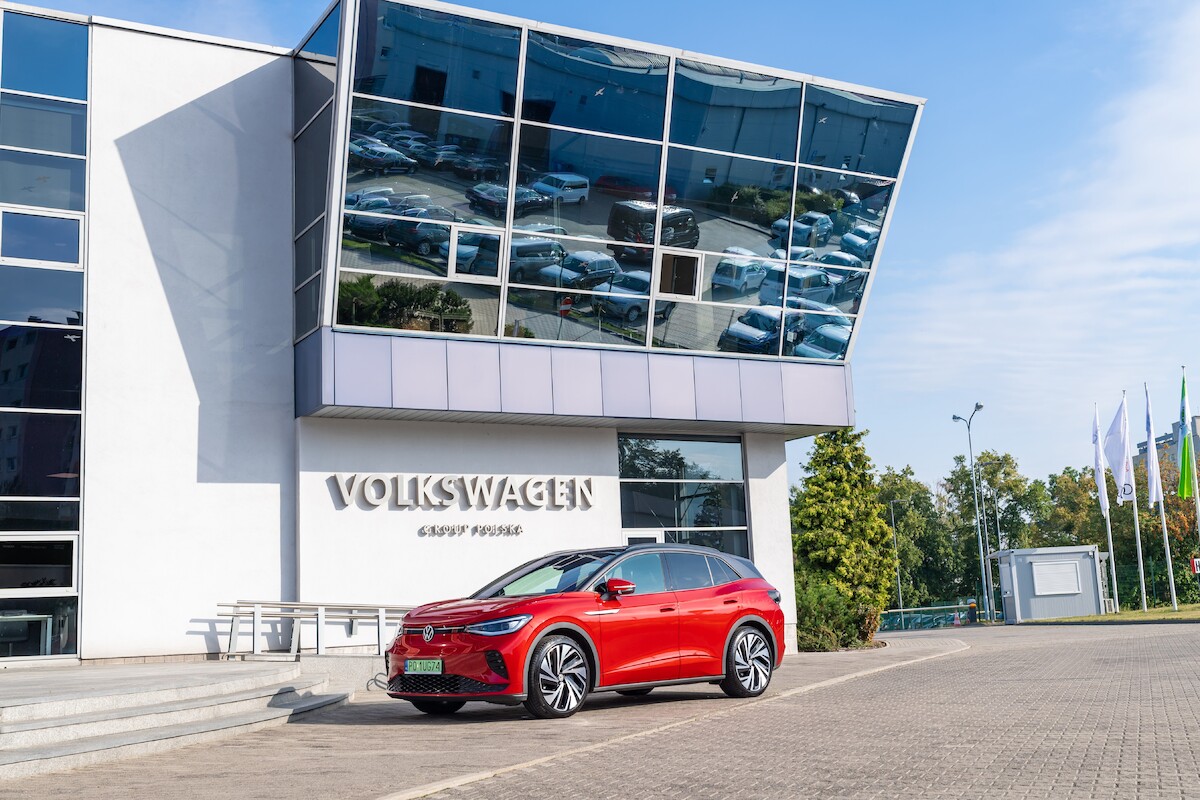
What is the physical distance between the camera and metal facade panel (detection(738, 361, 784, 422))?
77.2ft

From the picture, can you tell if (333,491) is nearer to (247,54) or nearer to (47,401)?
(47,401)

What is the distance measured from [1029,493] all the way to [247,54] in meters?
79.9

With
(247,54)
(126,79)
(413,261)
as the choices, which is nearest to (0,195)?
(126,79)

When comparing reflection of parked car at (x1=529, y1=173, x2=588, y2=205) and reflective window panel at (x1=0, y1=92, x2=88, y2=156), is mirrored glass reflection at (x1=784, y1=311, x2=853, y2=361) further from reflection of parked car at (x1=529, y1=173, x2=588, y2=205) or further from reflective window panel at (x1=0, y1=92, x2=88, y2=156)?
reflective window panel at (x1=0, y1=92, x2=88, y2=156)

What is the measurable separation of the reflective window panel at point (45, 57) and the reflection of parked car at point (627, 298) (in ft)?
30.8

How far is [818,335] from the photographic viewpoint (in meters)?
24.2

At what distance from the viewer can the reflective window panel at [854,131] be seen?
22.9 m

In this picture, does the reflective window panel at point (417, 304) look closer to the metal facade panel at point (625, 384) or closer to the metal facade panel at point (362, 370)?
the metal facade panel at point (362, 370)

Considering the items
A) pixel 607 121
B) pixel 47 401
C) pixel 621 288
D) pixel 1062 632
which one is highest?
pixel 607 121

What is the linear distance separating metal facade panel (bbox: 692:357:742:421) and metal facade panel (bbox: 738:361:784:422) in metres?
0.15

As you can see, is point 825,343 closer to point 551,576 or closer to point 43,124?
point 551,576

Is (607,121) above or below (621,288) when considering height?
above

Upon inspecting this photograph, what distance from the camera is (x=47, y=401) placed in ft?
62.2

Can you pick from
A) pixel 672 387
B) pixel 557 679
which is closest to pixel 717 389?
pixel 672 387
